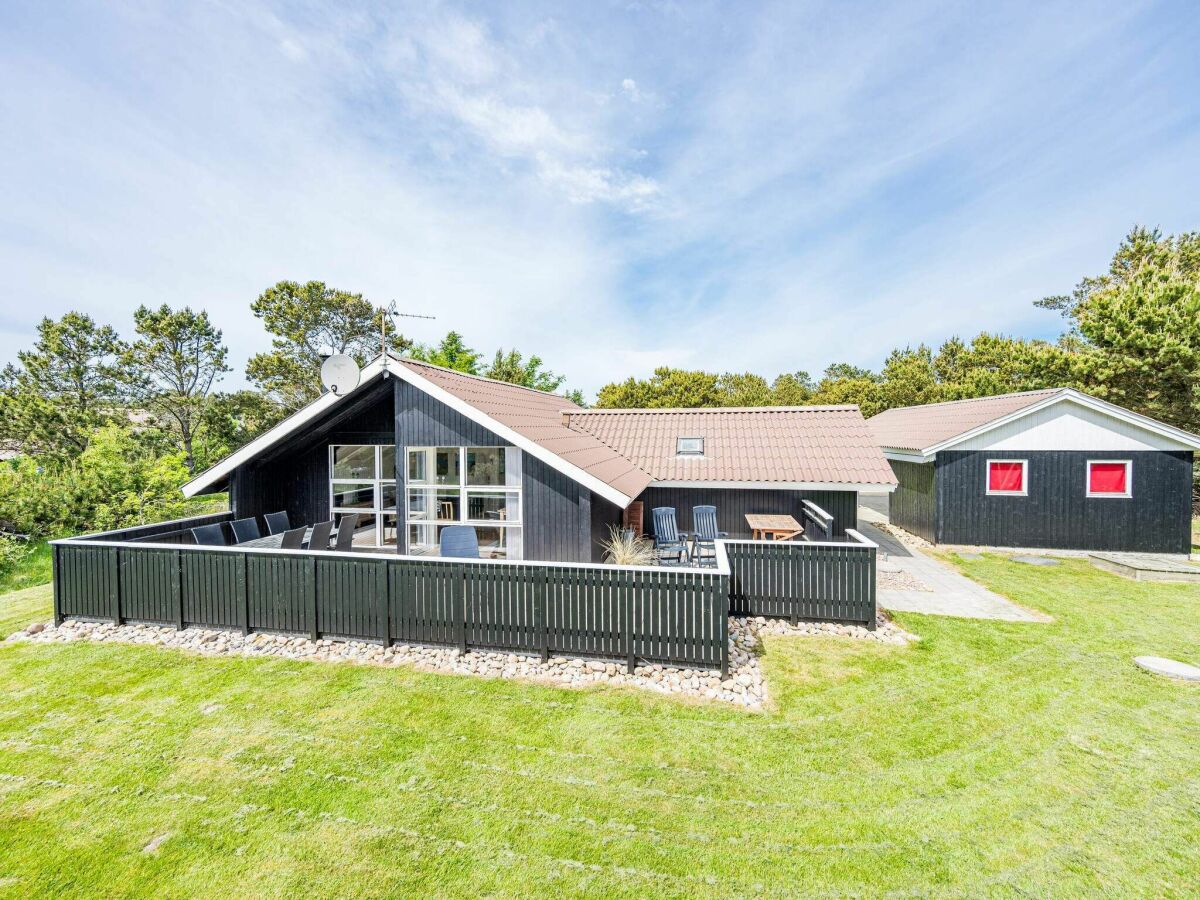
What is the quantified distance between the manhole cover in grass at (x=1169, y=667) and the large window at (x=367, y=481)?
12356 mm

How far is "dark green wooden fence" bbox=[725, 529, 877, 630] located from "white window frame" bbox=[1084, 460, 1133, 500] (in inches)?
403

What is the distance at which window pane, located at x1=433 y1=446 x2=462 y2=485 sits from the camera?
974cm

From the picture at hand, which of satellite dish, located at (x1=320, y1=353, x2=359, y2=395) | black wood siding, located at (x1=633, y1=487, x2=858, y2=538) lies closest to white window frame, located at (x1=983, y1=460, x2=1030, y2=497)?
black wood siding, located at (x1=633, y1=487, x2=858, y2=538)

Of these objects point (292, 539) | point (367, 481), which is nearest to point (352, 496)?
point (367, 481)

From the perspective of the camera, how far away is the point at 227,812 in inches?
150

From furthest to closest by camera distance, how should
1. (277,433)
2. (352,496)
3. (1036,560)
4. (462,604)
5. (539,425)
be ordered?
(1036,560)
(352,496)
(539,425)
(277,433)
(462,604)

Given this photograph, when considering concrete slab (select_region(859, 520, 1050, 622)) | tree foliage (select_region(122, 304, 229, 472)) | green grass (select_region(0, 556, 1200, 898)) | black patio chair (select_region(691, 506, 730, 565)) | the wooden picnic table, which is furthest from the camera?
tree foliage (select_region(122, 304, 229, 472))

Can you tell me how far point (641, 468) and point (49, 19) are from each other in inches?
567

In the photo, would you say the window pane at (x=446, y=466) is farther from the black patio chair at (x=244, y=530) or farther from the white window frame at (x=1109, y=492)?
the white window frame at (x=1109, y=492)

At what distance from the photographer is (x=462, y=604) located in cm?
642

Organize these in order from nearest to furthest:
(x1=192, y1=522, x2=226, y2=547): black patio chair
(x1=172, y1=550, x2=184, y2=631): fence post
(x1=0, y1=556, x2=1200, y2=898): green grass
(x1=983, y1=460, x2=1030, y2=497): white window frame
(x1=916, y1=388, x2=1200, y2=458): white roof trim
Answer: (x1=0, y1=556, x2=1200, y2=898): green grass < (x1=172, y1=550, x2=184, y2=631): fence post < (x1=192, y1=522, x2=226, y2=547): black patio chair < (x1=916, y1=388, x2=1200, y2=458): white roof trim < (x1=983, y1=460, x2=1030, y2=497): white window frame

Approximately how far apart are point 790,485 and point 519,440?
6.53 metres

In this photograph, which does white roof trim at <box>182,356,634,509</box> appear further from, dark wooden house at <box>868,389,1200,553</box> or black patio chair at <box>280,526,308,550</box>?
dark wooden house at <box>868,389,1200,553</box>

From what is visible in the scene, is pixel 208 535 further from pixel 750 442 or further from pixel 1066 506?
pixel 1066 506
